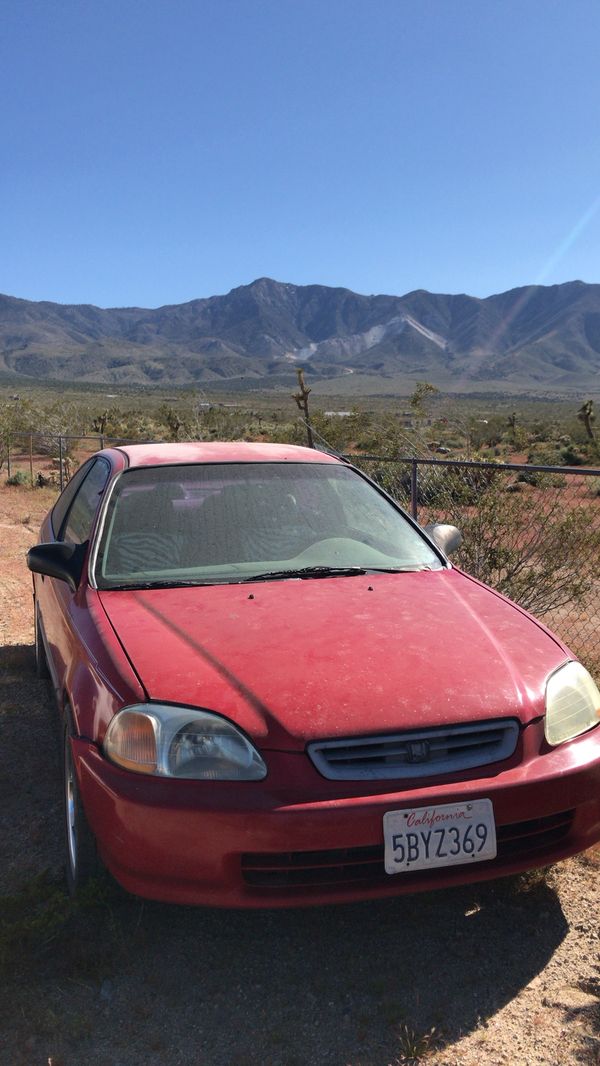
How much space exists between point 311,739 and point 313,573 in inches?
46.6

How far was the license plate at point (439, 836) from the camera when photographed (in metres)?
2.22

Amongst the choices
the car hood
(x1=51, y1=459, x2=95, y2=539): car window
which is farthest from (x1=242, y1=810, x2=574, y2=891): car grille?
(x1=51, y1=459, x2=95, y2=539): car window

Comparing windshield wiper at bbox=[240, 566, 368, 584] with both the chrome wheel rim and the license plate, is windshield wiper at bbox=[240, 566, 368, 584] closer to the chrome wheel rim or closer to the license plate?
the chrome wheel rim

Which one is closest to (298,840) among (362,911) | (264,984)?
(264,984)

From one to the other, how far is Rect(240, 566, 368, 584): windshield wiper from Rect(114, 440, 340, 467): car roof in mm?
769

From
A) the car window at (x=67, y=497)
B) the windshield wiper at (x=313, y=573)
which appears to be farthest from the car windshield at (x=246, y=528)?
the car window at (x=67, y=497)

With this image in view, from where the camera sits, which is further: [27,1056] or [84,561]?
[84,561]

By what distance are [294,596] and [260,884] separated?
1.09 metres

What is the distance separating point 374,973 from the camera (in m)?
2.49

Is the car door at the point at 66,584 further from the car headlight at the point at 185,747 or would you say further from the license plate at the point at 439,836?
the license plate at the point at 439,836

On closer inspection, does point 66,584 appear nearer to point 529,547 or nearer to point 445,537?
point 445,537

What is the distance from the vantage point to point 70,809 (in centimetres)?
286

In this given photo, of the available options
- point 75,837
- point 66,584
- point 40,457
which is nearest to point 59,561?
point 66,584

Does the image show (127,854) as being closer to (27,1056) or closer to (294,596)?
(27,1056)
